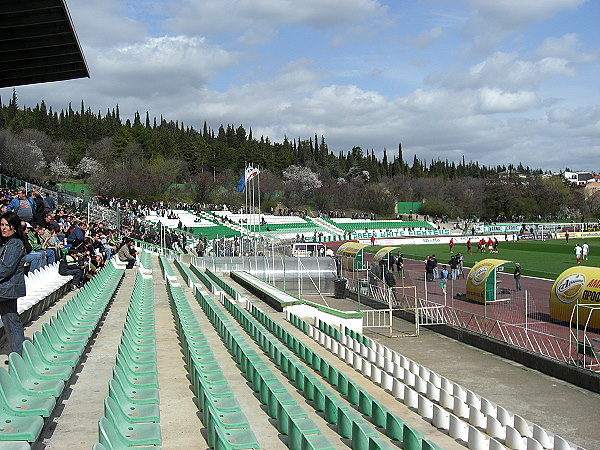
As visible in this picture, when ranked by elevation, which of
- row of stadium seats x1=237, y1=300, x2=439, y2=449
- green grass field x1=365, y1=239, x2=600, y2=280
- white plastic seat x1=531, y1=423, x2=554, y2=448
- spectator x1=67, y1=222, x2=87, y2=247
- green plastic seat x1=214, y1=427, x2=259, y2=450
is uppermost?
spectator x1=67, y1=222, x2=87, y2=247

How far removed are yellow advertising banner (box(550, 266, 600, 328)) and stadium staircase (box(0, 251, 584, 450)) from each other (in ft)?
33.3

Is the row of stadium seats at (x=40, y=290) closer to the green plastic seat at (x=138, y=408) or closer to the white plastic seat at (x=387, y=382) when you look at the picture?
the green plastic seat at (x=138, y=408)

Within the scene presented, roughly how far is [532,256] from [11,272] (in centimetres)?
5173

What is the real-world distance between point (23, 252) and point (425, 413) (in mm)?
5997

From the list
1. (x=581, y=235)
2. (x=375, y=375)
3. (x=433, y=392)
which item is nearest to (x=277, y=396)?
(x=433, y=392)

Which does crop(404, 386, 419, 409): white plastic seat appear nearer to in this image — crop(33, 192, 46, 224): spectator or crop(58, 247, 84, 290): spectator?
crop(58, 247, 84, 290): spectator

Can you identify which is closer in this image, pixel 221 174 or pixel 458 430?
pixel 458 430

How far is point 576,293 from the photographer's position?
2067cm

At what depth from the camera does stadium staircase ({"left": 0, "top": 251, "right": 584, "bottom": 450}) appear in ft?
19.7

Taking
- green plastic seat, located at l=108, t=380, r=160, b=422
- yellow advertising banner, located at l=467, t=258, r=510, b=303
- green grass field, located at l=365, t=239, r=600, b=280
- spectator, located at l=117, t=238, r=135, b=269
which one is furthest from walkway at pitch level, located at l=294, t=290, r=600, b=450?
green grass field, located at l=365, t=239, r=600, b=280

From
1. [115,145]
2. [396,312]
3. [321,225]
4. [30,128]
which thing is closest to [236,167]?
[115,145]

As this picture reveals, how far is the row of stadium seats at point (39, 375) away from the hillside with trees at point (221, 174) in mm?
87276

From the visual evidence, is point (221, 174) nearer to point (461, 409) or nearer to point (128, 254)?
point (128, 254)

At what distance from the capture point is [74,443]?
245 inches
